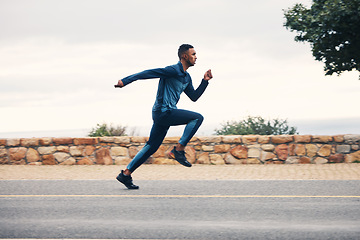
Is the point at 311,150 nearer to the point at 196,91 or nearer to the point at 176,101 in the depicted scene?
the point at 196,91

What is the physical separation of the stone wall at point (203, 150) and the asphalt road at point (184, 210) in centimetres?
422

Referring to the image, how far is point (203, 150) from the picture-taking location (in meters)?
13.4

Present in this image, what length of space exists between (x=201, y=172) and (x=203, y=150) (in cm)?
184

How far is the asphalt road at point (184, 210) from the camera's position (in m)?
5.04

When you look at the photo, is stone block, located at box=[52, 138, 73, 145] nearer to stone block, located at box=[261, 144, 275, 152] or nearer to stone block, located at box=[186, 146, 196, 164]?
stone block, located at box=[186, 146, 196, 164]

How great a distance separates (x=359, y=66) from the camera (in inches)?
645

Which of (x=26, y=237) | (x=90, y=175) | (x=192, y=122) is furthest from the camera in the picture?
(x=90, y=175)

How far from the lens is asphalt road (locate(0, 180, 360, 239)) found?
504cm

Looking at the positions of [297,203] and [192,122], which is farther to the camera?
[192,122]

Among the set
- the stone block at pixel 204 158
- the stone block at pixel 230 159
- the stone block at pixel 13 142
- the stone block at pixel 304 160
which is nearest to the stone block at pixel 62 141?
the stone block at pixel 13 142

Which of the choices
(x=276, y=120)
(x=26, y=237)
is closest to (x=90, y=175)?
(x=26, y=237)

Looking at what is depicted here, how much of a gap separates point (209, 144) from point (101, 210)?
290 inches

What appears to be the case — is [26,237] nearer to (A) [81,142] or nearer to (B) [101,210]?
(B) [101,210]

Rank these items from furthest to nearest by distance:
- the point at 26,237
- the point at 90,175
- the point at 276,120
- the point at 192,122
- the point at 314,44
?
the point at 276,120, the point at 314,44, the point at 90,175, the point at 192,122, the point at 26,237
